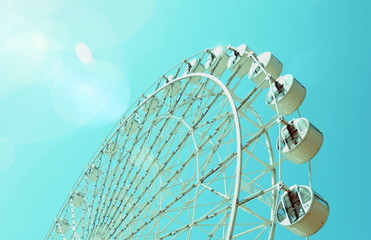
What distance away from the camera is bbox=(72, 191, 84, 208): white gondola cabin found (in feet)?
68.2

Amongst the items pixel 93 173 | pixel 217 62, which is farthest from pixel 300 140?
pixel 93 173

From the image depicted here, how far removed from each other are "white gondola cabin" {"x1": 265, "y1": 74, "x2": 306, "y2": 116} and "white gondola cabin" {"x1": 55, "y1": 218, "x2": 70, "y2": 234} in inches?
602

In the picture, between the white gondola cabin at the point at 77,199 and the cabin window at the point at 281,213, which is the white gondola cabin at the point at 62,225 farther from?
the cabin window at the point at 281,213

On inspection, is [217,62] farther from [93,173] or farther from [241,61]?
[93,173]

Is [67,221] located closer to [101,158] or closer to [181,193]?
[101,158]

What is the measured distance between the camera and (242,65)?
45.4 feet

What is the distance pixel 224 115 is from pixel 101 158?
424 inches

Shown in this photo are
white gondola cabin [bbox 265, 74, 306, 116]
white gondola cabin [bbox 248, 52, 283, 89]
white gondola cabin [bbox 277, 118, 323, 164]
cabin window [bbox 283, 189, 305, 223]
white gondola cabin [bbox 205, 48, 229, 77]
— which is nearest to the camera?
cabin window [bbox 283, 189, 305, 223]

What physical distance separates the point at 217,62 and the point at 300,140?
6603mm

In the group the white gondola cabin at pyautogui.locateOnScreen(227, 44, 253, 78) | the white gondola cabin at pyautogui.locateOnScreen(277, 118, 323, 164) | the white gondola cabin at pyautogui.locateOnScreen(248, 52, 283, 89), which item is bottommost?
the white gondola cabin at pyautogui.locateOnScreen(277, 118, 323, 164)

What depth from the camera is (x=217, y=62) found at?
15.7 m

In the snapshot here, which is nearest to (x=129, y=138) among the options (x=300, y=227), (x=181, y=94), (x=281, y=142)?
(x=181, y=94)

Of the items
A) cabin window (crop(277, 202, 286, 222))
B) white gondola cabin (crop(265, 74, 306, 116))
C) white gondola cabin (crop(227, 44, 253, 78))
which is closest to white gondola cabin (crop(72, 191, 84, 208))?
white gondola cabin (crop(227, 44, 253, 78))

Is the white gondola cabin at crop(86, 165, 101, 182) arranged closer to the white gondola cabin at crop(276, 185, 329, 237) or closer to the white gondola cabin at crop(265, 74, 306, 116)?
the white gondola cabin at crop(265, 74, 306, 116)
